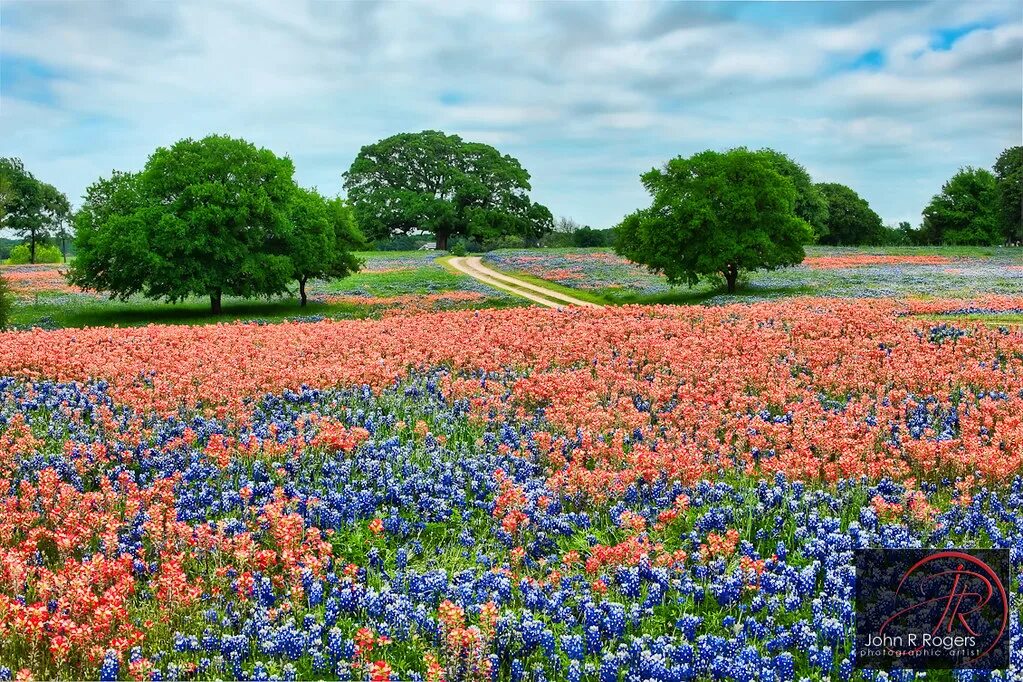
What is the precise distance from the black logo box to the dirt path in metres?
24.3

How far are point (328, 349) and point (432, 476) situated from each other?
28.3 feet

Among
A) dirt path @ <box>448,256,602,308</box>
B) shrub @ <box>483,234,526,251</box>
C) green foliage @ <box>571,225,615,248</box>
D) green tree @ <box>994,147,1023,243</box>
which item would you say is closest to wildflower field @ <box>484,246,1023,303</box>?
dirt path @ <box>448,256,602,308</box>

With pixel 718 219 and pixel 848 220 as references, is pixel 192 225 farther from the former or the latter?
pixel 848 220

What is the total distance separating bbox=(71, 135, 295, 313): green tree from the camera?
37500mm

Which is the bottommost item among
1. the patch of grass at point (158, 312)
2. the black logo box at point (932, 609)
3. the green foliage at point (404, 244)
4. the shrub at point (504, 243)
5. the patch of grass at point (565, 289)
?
the black logo box at point (932, 609)

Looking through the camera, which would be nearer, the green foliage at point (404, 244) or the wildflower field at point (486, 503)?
the wildflower field at point (486, 503)

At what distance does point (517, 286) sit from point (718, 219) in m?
14.5

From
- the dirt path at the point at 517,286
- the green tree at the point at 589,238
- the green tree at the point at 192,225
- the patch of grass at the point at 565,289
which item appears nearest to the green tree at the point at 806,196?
the green tree at the point at 589,238

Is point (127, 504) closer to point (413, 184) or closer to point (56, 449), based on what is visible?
point (56, 449)

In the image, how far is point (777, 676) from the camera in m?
6.13

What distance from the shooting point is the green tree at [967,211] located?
99875mm

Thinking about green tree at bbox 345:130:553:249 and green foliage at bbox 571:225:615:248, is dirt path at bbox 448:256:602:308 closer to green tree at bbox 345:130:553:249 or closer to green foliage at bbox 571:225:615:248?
green tree at bbox 345:130:553:249

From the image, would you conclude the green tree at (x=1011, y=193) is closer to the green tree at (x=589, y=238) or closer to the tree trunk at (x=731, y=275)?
the green tree at (x=589, y=238)

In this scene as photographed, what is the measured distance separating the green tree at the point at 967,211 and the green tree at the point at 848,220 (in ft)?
28.2
